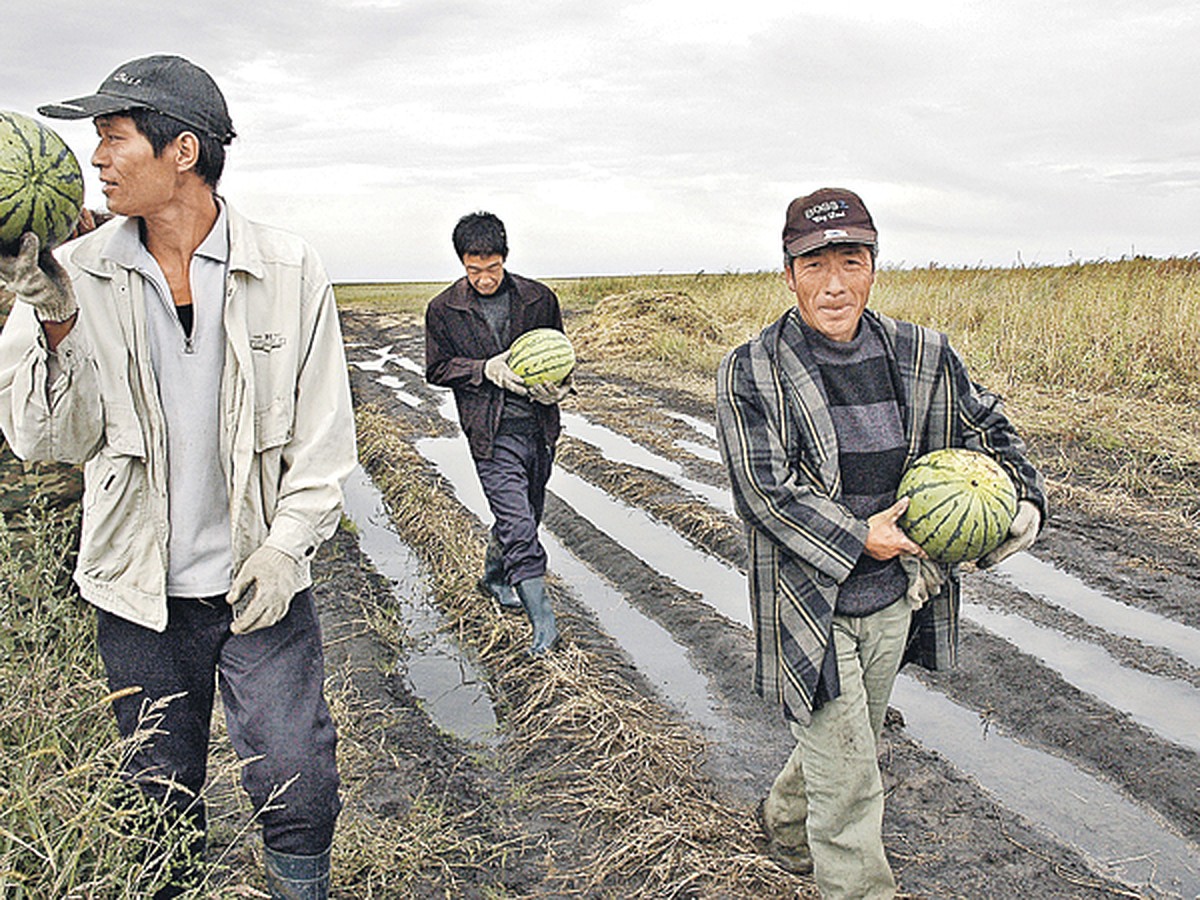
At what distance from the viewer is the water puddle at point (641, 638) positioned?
5.06m

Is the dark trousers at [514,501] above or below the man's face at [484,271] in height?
below

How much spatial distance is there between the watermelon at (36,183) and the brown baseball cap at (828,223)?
186cm

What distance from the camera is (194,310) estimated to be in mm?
2619

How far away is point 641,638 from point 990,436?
3.11 metres

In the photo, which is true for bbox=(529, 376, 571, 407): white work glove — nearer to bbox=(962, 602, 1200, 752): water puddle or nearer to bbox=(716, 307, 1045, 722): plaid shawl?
bbox=(716, 307, 1045, 722): plaid shawl

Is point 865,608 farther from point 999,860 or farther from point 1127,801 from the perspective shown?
point 1127,801

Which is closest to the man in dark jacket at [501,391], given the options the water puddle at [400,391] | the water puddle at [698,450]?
the water puddle at [698,450]

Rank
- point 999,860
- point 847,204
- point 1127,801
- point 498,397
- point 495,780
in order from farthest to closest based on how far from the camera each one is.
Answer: point 498,397 → point 495,780 → point 1127,801 → point 999,860 → point 847,204

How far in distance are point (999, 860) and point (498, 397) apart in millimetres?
3083

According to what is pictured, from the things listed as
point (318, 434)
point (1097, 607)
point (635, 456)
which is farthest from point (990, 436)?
point (635, 456)

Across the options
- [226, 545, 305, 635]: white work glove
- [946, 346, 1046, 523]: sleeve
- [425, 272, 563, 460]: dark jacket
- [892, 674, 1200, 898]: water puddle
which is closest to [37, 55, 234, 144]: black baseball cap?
[226, 545, 305, 635]: white work glove

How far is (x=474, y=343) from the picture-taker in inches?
220

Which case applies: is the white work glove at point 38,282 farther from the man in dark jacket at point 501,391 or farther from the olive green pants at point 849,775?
the man in dark jacket at point 501,391

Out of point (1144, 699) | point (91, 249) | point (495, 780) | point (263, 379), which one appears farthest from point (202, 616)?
point (1144, 699)
